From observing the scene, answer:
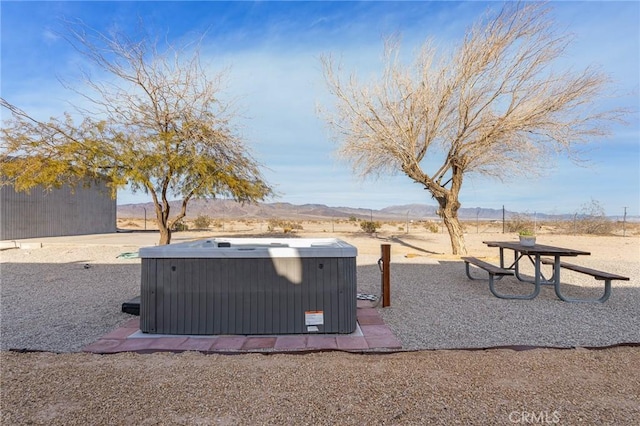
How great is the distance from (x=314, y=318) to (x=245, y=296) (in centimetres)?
79

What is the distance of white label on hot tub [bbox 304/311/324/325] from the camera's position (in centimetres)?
420

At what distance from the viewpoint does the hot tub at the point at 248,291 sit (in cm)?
419

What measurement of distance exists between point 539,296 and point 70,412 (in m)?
6.35

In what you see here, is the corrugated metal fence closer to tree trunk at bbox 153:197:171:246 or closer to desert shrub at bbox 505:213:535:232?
tree trunk at bbox 153:197:171:246

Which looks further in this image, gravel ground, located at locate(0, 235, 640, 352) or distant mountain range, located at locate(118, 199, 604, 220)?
distant mountain range, located at locate(118, 199, 604, 220)

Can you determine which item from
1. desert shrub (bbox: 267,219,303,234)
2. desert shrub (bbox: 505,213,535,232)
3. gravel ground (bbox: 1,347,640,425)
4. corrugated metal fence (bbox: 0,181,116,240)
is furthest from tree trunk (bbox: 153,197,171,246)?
desert shrub (bbox: 505,213,535,232)

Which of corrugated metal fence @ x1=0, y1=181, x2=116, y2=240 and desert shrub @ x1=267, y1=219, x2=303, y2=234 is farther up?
corrugated metal fence @ x1=0, y1=181, x2=116, y2=240

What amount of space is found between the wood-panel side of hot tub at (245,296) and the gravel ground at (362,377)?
70 centimetres

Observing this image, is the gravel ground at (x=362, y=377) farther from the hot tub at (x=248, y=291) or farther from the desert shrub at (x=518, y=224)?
the desert shrub at (x=518, y=224)

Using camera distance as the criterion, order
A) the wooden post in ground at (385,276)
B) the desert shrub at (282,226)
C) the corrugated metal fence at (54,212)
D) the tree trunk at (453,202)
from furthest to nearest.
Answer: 1. the desert shrub at (282,226)
2. the corrugated metal fence at (54,212)
3. the tree trunk at (453,202)
4. the wooden post in ground at (385,276)

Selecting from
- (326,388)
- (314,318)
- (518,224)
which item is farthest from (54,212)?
(518,224)

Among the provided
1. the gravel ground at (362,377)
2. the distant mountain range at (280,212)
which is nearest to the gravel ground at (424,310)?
the gravel ground at (362,377)

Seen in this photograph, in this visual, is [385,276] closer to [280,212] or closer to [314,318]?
[314,318]

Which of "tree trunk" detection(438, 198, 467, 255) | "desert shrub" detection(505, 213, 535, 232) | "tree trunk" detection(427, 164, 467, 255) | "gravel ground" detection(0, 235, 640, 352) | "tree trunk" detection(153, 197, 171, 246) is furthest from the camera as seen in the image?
"desert shrub" detection(505, 213, 535, 232)
